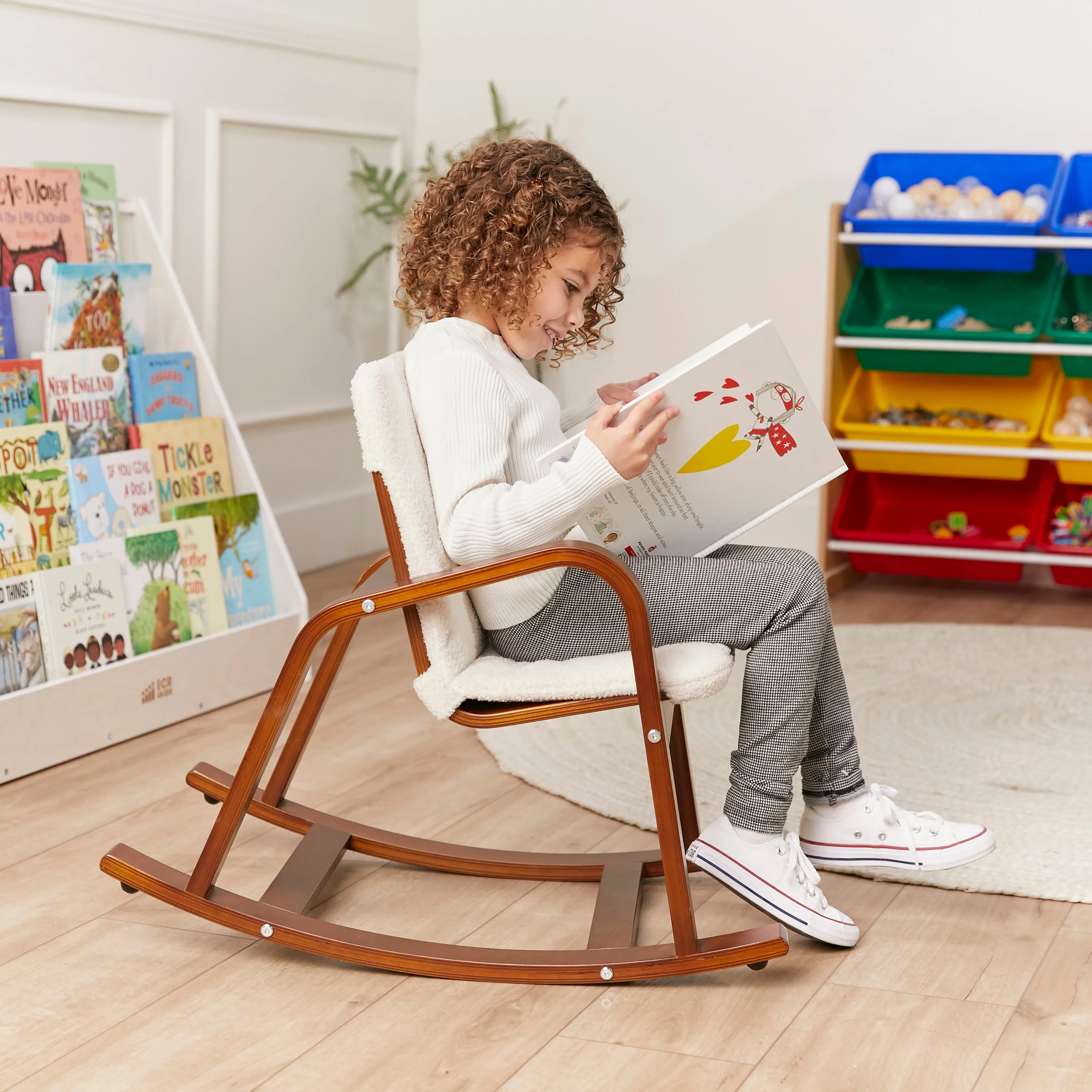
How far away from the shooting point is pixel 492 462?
1404mm

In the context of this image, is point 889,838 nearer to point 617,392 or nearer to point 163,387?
point 617,392

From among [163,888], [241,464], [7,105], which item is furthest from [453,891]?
[7,105]

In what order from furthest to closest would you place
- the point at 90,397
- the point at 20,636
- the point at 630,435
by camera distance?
the point at 90,397 → the point at 20,636 → the point at 630,435

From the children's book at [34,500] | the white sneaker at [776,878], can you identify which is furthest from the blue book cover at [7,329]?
the white sneaker at [776,878]

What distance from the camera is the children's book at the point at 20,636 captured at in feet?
6.74

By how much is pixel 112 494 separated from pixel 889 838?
1435mm

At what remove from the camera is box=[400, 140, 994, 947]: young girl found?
55.4 inches

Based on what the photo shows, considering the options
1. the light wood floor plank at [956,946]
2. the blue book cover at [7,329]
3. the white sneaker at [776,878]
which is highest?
the blue book cover at [7,329]

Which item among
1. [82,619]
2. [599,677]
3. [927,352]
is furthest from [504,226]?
[927,352]

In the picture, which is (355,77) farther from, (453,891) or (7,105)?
(453,891)

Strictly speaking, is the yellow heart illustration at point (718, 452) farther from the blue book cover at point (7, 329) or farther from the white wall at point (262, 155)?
the white wall at point (262, 155)

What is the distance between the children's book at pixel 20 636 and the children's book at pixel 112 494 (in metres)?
0.16

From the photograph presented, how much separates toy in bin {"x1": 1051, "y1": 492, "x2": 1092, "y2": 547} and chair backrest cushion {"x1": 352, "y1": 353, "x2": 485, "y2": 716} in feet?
6.78

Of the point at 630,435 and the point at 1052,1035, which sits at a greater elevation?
the point at 630,435
